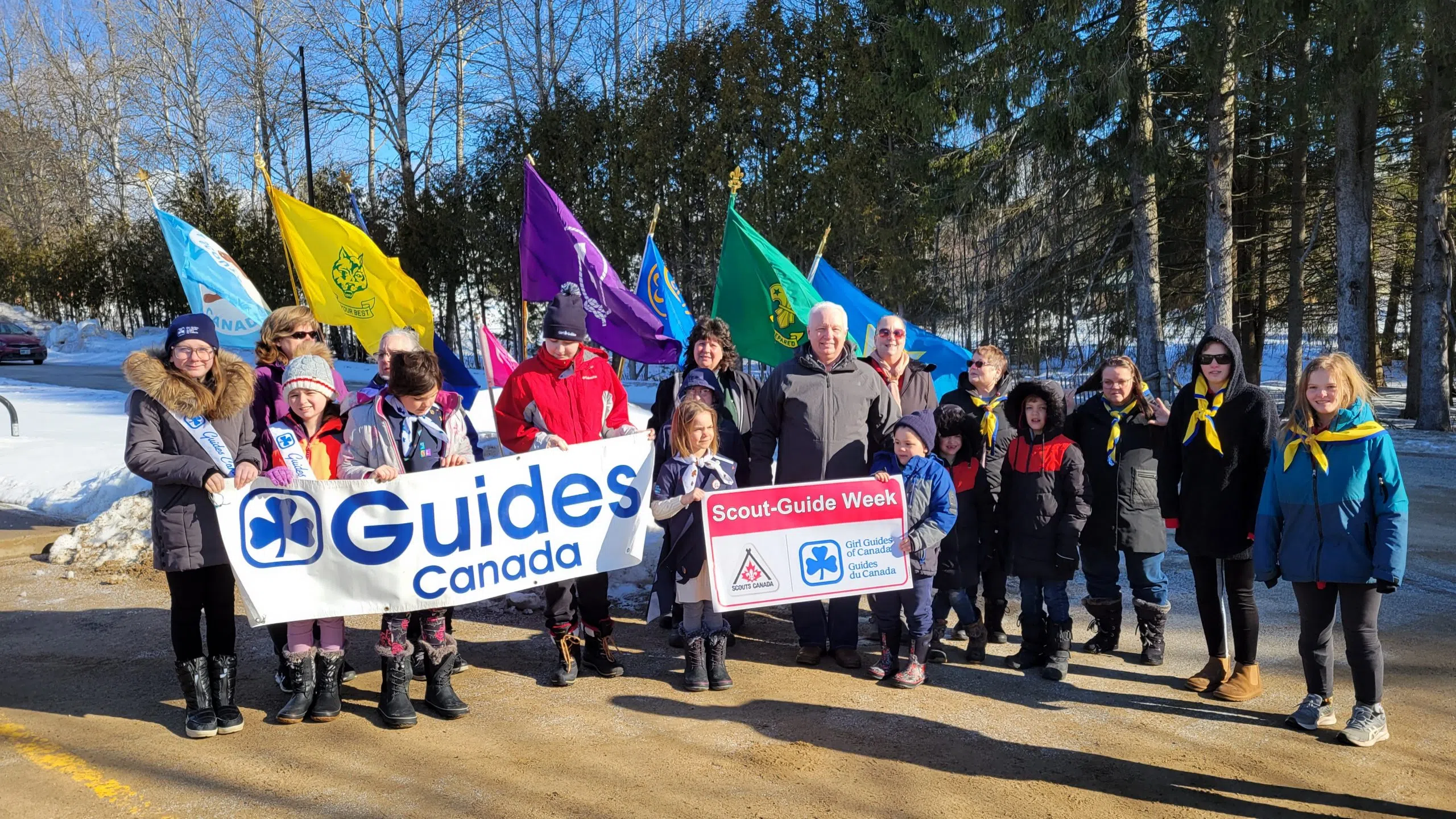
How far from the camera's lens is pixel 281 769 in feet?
13.1

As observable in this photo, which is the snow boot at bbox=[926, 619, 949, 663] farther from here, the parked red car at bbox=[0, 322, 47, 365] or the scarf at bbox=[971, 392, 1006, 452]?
the parked red car at bbox=[0, 322, 47, 365]

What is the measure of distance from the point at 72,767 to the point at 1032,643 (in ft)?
→ 15.4

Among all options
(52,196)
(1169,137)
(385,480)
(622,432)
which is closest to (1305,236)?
(1169,137)

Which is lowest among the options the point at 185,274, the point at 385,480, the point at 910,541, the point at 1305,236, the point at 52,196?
the point at 910,541

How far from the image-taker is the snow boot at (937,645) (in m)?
5.43

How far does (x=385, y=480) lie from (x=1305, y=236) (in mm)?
19280

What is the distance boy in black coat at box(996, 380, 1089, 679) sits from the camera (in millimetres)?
5117

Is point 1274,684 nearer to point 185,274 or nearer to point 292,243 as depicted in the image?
point 292,243

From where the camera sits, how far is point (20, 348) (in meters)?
32.9

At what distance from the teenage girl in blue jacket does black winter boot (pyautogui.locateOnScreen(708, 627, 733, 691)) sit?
2631 millimetres

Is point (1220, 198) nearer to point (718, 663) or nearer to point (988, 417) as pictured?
point (988, 417)

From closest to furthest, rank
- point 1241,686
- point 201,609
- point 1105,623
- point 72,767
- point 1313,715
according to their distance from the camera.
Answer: point 72,767
point 1313,715
point 201,609
point 1241,686
point 1105,623

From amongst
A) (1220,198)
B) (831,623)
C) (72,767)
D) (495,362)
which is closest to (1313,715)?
(831,623)

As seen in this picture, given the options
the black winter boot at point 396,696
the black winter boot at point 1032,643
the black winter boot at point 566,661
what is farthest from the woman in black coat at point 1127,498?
the black winter boot at point 396,696
